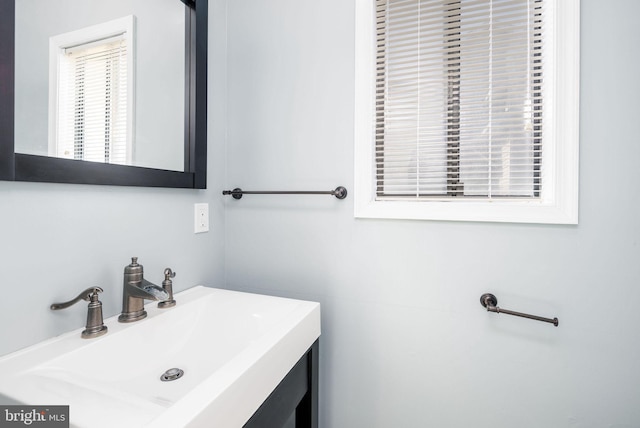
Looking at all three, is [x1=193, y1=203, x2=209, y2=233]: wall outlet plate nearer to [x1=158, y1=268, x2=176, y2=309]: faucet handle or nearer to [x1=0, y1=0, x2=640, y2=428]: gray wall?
[x1=0, y1=0, x2=640, y2=428]: gray wall

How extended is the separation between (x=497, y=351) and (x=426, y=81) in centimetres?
95

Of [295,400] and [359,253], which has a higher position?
[359,253]

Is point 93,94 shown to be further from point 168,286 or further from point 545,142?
point 545,142

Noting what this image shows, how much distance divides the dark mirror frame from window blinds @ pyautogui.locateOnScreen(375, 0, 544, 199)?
0.66 m

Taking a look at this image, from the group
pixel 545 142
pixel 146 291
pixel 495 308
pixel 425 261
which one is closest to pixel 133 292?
pixel 146 291

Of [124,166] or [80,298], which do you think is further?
[124,166]

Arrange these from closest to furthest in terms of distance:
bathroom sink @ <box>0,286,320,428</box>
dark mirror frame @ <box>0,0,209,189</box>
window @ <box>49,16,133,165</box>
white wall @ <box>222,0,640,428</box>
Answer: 1. bathroom sink @ <box>0,286,320,428</box>
2. dark mirror frame @ <box>0,0,209,189</box>
3. window @ <box>49,16,133,165</box>
4. white wall @ <box>222,0,640,428</box>

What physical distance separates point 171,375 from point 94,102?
2.49 feet

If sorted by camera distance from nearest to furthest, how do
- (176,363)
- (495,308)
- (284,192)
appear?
(176,363) → (495,308) → (284,192)

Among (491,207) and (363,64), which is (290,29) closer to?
(363,64)

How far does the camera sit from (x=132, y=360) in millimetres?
775

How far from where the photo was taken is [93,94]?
82 centimetres

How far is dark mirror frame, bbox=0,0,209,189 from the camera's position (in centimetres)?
63

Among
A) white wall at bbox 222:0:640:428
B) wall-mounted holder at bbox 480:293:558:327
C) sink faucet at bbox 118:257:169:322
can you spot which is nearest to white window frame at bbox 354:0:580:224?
white wall at bbox 222:0:640:428
